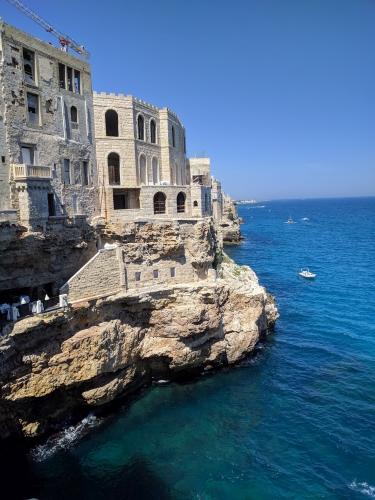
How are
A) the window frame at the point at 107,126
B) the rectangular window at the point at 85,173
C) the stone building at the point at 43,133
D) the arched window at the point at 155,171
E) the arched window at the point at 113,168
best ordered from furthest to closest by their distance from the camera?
the arched window at the point at 155,171 < the arched window at the point at 113,168 < the window frame at the point at 107,126 < the rectangular window at the point at 85,173 < the stone building at the point at 43,133

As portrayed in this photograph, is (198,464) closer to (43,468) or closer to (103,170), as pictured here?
(43,468)

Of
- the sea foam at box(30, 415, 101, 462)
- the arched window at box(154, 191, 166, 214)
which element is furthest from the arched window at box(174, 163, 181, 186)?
the sea foam at box(30, 415, 101, 462)

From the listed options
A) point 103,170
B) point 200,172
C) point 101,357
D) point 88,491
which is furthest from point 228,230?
point 88,491

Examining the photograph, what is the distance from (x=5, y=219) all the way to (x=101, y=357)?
391 inches

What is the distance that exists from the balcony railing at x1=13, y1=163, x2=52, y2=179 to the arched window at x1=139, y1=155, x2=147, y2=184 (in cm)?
984

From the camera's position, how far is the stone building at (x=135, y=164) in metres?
30.1

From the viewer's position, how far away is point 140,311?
2720 cm

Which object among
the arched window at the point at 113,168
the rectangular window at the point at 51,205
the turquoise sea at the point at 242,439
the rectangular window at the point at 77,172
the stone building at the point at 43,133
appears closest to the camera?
the turquoise sea at the point at 242,439

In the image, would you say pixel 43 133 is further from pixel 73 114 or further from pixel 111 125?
pixel 111 125

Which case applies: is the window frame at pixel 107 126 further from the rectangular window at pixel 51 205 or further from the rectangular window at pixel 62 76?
the rectangular window at pixel 51 205

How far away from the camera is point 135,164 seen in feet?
104

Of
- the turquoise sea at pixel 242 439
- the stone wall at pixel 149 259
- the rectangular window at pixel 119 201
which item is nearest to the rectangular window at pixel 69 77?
the rectangular window at pixel 119 201

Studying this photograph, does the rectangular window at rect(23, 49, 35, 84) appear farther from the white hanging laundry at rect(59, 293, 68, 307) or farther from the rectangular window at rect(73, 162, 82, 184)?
the white hanging laundry at rect(59, 293, 68, 307)

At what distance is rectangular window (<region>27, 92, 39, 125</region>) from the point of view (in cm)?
2400
